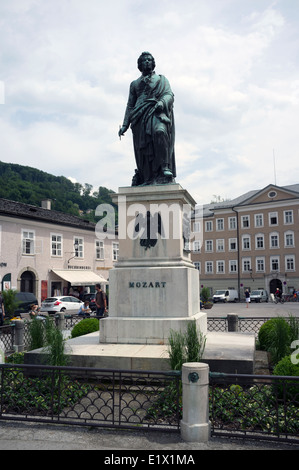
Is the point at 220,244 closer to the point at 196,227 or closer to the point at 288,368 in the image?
the point at 196,227

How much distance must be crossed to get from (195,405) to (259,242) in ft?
181

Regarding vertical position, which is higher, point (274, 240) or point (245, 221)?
point (245, 221)

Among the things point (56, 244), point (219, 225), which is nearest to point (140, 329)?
point (56, 244)

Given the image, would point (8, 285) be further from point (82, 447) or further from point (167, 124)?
point (82, 447)

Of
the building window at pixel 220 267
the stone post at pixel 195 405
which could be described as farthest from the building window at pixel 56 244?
the stone post at pixel 195 405

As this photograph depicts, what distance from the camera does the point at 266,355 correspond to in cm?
929

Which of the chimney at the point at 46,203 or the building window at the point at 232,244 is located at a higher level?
the chimney at the point at 46,203

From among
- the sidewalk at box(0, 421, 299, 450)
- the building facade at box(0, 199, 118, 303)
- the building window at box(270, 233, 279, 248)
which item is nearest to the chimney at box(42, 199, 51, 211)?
the building facade at box(0, 199, 118, 303)

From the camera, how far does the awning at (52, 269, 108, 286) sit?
37.9 meters

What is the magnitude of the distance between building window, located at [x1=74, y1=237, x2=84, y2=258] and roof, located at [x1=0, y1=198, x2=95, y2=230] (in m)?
1.37

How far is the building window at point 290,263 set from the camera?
54.3 metres

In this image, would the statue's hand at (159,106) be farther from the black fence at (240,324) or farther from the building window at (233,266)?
the building window at (233,266)

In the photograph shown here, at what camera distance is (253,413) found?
16.1 feet

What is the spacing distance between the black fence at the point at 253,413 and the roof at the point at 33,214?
98.1 ft
